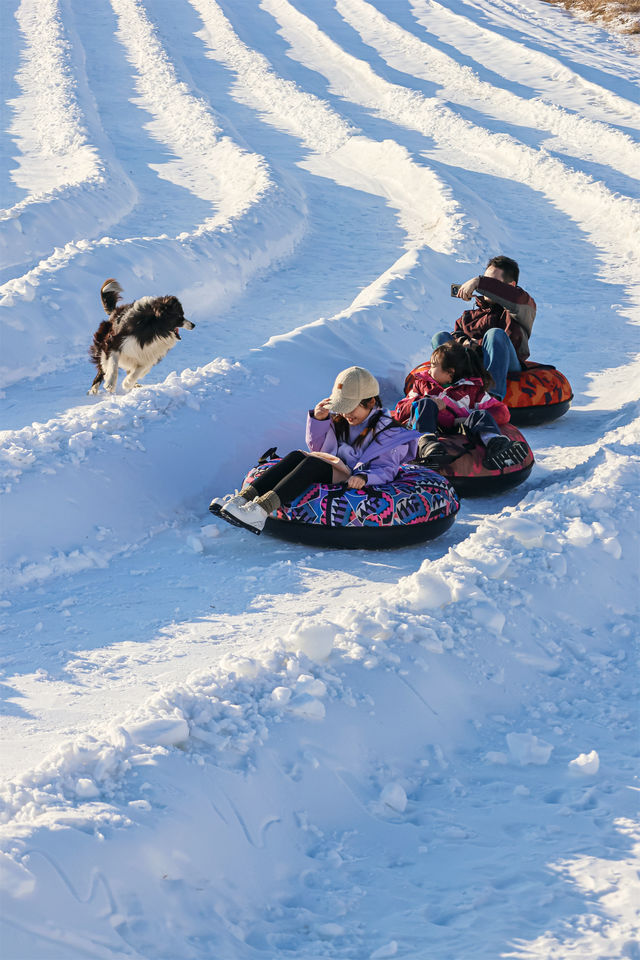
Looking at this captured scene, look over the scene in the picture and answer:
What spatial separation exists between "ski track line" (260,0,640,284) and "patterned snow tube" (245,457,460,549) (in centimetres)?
735

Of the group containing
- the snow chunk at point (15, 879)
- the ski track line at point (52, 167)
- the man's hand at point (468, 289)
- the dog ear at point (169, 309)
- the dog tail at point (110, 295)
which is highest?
the man's hand at point (468, 289)

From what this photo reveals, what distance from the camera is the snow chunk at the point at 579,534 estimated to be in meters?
5.20

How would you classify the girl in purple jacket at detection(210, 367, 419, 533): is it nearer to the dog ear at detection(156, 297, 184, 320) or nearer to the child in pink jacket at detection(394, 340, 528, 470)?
the child in pink jacket at detection(394, 340, 528, 470)

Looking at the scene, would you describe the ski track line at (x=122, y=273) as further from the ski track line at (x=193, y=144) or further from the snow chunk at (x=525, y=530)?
the snow chunk at (x=525, y=530)

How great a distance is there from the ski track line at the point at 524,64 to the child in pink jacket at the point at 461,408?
48.4ft

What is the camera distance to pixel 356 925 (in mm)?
3186

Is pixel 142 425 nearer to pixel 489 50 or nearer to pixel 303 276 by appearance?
pixel 303 276

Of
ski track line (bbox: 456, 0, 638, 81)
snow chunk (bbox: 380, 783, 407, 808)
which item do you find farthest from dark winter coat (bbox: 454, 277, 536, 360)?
ski track line (bbox: 456, 0, 638, 81)

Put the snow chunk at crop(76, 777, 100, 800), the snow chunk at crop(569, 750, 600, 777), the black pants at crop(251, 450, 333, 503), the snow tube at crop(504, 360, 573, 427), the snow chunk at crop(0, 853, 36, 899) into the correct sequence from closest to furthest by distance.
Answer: the snow chunk at crop(0, 853, 36, 899) < the snow chunk at crop(76, 777, 100, 800) < the snow chunk at crop(569, 750, 600, 777) < the black pants at crop(251, 450, 333, 503) < the snow tube at crop(504, 360, 573, 427)

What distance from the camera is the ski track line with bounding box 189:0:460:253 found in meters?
14.3

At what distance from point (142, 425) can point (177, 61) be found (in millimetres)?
21517

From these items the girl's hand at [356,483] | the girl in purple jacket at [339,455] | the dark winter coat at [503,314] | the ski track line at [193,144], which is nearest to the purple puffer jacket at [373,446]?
the girl in purple jacket at [339,455]

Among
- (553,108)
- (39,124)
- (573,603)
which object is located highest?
(553,108)

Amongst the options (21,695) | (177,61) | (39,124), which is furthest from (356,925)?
(177,61)
